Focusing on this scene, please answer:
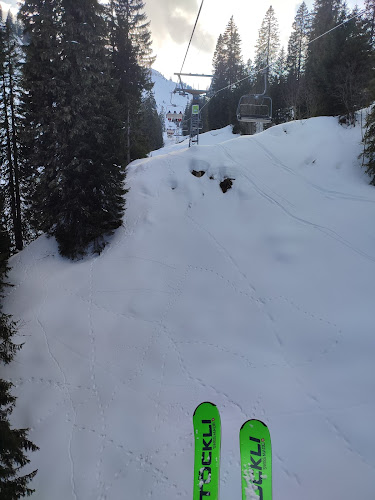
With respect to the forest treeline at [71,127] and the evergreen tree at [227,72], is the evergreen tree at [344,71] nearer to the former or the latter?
the forest treeline at [71,127]

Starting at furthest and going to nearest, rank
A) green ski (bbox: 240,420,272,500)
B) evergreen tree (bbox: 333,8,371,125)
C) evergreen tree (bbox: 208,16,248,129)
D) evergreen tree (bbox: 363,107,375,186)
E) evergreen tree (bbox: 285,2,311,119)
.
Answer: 1. evergreen tree (bbox: 208,16,248,129)
2. evergreen tree (bbox: 285,2,311,119)
3. evergreen tree (bbox: 333,8,371,125)
4. evergreen tree (bbox: 363,107,375,186)
5. green ski (bbox: 240,420,272,500)

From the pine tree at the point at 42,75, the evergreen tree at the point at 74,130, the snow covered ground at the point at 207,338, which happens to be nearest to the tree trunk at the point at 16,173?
the pine tree at the point at 42,75

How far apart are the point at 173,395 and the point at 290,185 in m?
12.5

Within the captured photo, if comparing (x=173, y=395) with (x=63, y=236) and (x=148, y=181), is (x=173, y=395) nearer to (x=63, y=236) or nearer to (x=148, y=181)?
(x=63, y=236)

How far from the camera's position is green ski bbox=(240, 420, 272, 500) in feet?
16.0

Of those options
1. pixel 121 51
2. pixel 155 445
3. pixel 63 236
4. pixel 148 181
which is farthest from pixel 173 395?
pixel 121 51

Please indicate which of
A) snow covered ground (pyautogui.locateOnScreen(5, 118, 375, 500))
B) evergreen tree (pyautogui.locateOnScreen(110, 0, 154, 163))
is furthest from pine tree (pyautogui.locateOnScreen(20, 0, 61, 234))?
evergreen tree (pyautogui.locateOnScreen(110, 0, 154, 163))

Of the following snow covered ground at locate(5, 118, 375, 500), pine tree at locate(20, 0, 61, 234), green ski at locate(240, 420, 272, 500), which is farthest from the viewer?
pine tree at locate(20, 0, 61, 234)

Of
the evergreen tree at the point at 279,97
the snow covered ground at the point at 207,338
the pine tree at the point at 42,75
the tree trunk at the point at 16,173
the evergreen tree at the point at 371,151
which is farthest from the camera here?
the evergreen tree at the point at 279,97

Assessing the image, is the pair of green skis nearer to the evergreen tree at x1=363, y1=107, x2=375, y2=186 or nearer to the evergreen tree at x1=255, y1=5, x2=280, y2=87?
the evergreen tree at x1=363, y1=107, x2=375, y2=186

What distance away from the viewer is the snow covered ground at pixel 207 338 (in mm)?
6422

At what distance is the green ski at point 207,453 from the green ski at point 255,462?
0.59 metres

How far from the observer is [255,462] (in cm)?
505

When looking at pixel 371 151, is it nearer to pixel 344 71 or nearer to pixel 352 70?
pixel 352 70
